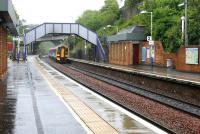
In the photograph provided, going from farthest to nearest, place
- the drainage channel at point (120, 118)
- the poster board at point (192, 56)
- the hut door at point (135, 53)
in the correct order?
the hut door at point (135, 53) → the poster board at point (192, 56) → the drainage channel at point (120, 118)

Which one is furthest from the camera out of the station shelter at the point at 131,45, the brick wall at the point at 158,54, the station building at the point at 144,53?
the station shelter at the point at 131,45

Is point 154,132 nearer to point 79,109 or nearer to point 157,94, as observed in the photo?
point 79,109

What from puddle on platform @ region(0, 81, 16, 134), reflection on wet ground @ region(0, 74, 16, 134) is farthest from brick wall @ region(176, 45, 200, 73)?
puddle on platform @ region(0, 81, 16, 134)

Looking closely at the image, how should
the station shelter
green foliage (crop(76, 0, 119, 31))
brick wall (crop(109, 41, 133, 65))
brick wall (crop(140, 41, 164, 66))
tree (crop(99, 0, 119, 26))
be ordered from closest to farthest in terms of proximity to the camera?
brick wall (crop(140, 41, 164, 66)) → the station shelter → brick wall (crop(109, 41, 133, 65)) → tree (crop(99, 0, 119, 26)) → green foliage (crop(76, 0, 119, 31))

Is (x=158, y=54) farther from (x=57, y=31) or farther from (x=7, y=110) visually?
(x=7, y=110)

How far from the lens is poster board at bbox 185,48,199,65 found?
42219 mm

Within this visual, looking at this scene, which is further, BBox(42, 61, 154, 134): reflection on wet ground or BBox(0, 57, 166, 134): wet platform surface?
BBox(42, 61, 154, 134): reflection on wet ground

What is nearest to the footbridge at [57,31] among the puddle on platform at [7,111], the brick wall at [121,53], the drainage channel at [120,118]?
the brick wall at [121,53]

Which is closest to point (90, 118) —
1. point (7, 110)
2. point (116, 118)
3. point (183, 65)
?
point (116, 118)

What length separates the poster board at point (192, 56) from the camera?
139 feet

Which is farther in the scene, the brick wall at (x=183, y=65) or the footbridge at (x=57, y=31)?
the footbridge at (x=57, y=31)

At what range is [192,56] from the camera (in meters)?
43.2

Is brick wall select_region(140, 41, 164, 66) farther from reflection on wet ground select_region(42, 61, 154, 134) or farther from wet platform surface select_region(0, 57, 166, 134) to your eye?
reflection on wet ground select_region(42, 61, 154, 134)

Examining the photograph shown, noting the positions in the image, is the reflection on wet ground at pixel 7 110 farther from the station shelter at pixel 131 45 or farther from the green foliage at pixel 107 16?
the green foliage at pixel 107 16
